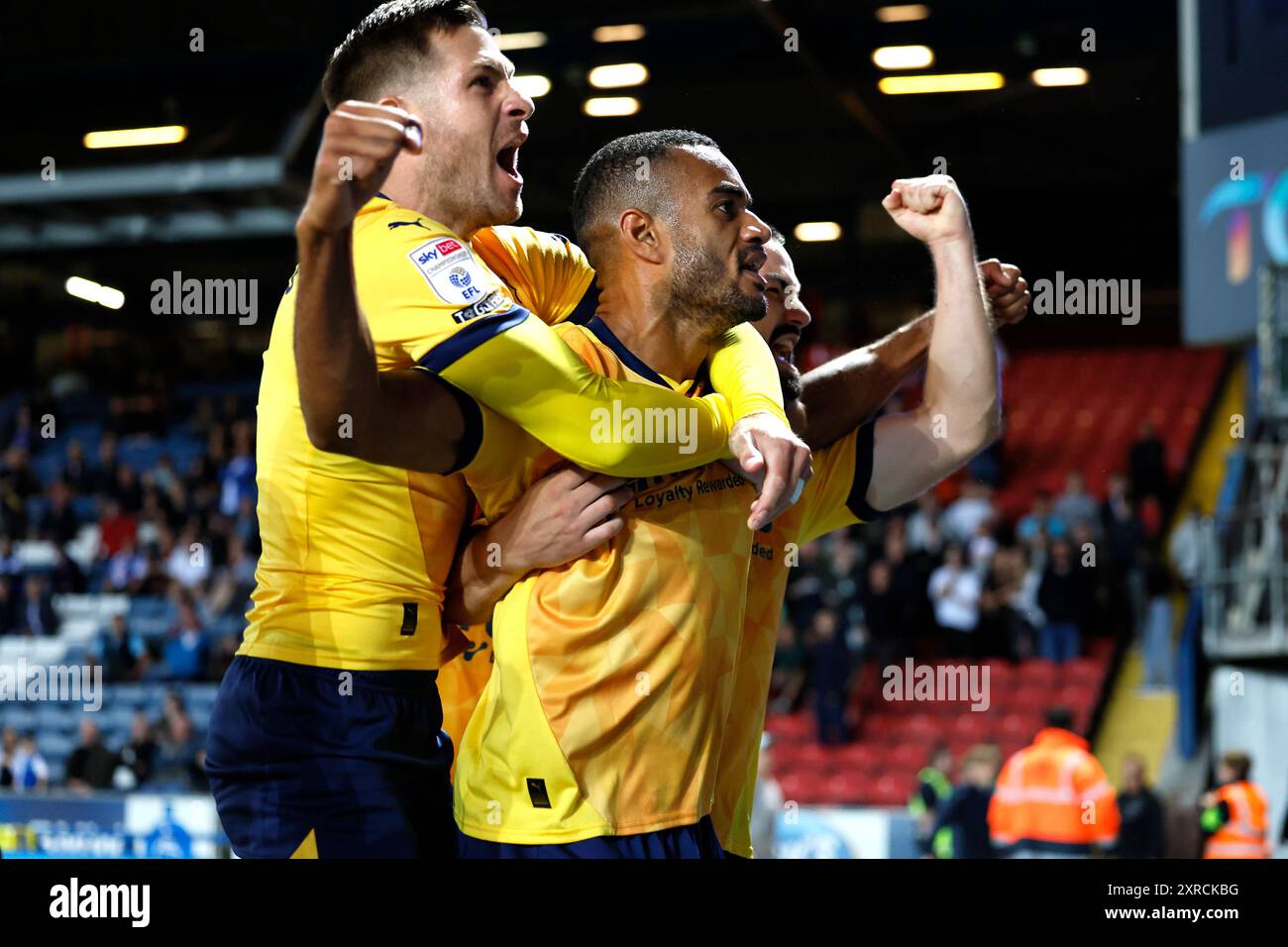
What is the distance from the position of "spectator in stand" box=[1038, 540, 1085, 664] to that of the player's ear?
10630 millimetres

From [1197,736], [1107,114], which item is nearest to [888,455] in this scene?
[1197,736]

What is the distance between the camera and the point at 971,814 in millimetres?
9453

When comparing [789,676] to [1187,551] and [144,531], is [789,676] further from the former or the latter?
[144,531]

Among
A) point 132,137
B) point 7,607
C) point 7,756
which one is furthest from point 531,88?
point 132,137

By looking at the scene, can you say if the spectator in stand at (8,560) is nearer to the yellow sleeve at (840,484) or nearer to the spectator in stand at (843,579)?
the spectator in stand at (843,579)

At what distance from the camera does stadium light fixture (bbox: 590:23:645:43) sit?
14766mm

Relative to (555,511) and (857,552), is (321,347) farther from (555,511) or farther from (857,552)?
(857,552)

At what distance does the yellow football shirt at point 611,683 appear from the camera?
2396 millimetres

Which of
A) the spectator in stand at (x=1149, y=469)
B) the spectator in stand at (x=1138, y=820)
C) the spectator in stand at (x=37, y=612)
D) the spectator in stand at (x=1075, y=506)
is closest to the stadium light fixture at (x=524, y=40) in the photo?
the spectator in stand at (x=1075, y=506)

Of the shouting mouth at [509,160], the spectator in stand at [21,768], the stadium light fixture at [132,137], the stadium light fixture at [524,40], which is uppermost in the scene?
the stadium light fixture at [524,40]

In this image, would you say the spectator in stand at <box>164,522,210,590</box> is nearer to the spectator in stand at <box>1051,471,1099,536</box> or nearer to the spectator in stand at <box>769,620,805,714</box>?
the spectator in stand at <box>769,620,805,714</box>

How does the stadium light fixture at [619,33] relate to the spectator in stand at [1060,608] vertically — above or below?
above

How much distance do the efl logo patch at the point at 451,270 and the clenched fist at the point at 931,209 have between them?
2.67ft

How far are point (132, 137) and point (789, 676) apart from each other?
31.2ft
